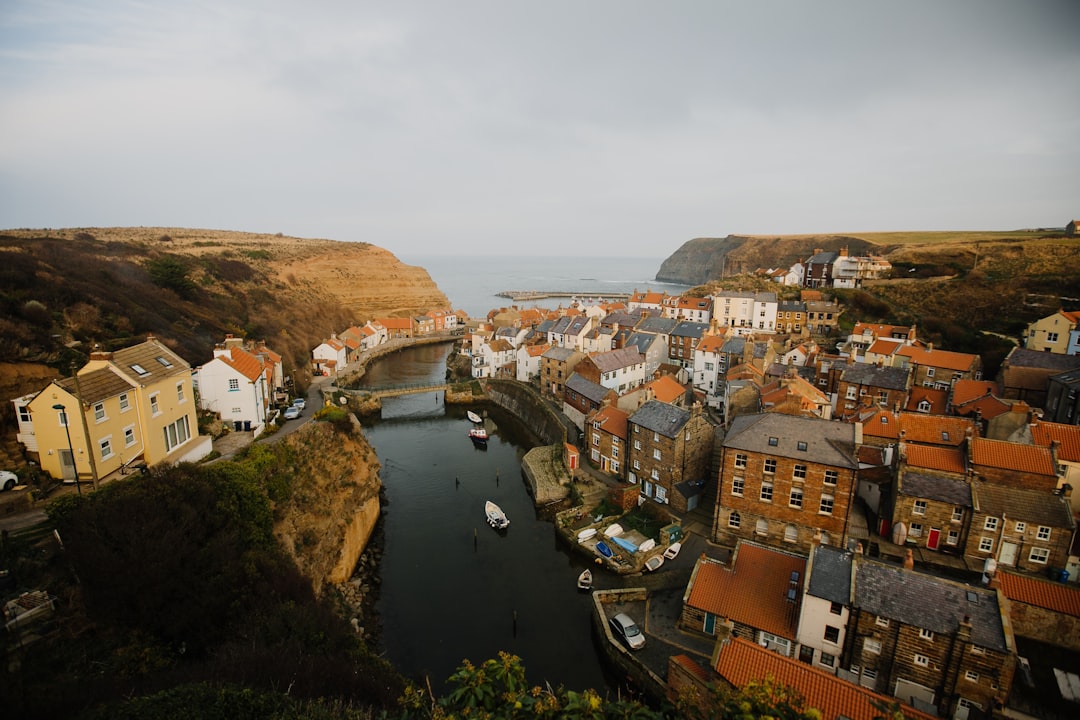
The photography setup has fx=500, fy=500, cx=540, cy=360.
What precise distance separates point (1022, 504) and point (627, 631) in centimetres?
1829

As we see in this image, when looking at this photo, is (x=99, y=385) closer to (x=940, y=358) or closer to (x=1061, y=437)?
(x=1061, y=437)

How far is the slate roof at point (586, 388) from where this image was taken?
41.2 m

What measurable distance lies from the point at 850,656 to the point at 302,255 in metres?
108

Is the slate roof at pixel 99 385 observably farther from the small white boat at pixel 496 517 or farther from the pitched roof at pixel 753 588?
the pitched roof at pixel 753 588

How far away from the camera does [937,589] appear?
16234 mm

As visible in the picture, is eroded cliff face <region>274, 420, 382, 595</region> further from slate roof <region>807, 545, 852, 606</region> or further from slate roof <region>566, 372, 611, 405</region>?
slate roof <region>807, 545, 852, 606</region>

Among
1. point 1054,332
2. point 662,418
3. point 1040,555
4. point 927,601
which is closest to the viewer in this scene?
point 927,601

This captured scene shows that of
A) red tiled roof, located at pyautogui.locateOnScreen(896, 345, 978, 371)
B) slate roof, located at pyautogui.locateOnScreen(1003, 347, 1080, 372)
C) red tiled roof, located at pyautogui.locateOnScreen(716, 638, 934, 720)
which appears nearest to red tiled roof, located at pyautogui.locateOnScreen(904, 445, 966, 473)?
red tiled roof, located at pyautogui.locateOnScreen(716, 638, 934, 720)

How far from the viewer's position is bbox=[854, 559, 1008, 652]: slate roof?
49.8 ft

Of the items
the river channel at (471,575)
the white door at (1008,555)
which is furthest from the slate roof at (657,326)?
the white door at (1008,555)

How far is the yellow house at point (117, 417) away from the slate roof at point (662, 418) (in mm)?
23918

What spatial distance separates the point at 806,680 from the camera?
555 inches

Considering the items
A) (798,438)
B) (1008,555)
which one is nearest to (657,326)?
(798,438)

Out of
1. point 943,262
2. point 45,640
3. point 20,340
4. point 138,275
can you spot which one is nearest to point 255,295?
point 138,275
